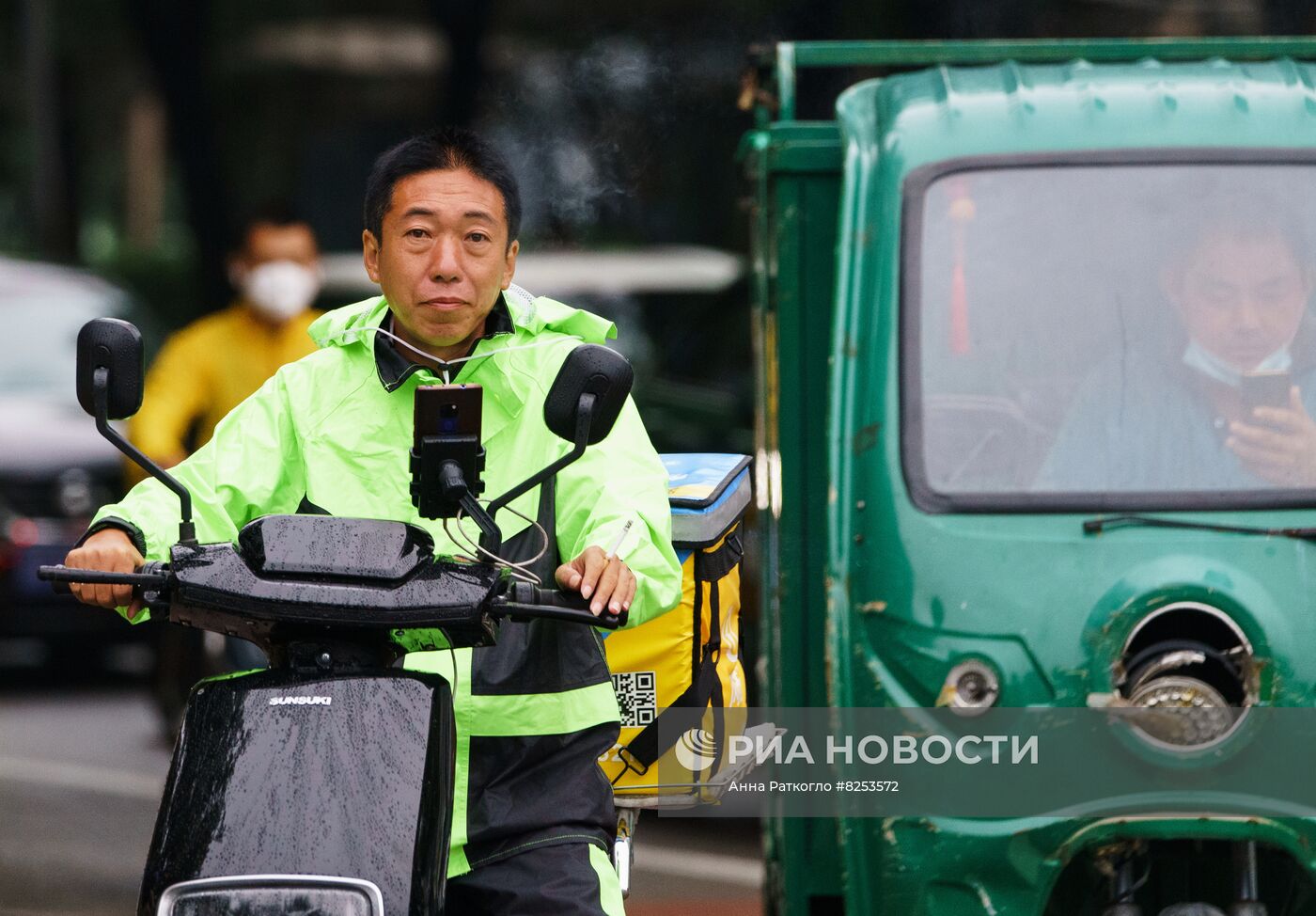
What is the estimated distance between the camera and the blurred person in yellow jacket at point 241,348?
801cm

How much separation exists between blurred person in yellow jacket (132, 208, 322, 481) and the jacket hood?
13.5ft

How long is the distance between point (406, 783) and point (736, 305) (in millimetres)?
7141

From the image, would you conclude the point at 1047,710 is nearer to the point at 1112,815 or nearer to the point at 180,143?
the point at 1112,815

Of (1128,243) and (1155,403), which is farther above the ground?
(1128,243)

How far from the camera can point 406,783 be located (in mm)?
3131

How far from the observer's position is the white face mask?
8406mm

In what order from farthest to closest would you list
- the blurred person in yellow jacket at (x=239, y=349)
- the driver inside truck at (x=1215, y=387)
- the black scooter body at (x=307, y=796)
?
1. the blurred person in yellow jacket at (x=239, y=349)
2. the driver inside truck at (x=1215, y=387)
3. the black scooter body at (x=307, y=796)

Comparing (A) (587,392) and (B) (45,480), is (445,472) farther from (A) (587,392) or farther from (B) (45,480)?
(B) (45,480)

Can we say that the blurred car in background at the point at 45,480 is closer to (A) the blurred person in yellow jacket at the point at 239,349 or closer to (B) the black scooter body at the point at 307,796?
(A) the blurred person in yellow jacket at the point at 239,349

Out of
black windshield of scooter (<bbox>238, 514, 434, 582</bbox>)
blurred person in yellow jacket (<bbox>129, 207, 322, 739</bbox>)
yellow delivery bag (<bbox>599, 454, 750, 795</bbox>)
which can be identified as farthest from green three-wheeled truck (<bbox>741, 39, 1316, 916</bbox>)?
blurred person in yellow jacket (<bbox>129, 207, 322, 739</bbox>)

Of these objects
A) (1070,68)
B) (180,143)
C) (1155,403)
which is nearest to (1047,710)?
(1155,403)

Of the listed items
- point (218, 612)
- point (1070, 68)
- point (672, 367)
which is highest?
point (672, 367)

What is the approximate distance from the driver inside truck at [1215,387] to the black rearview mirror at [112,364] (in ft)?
7.01

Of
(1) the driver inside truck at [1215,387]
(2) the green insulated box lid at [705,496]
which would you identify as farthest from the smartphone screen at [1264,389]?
(2) the green insulated box lid at [705,496]
